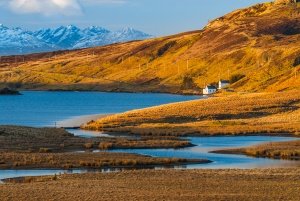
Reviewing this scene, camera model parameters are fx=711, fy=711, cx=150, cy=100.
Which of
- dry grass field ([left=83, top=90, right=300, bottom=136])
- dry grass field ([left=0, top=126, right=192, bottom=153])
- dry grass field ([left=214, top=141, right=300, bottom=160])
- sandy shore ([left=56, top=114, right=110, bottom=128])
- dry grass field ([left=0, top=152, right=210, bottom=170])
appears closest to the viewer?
dry grass field ([left=0, top=152, right=210, bottom=170])

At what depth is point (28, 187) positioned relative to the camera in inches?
1671

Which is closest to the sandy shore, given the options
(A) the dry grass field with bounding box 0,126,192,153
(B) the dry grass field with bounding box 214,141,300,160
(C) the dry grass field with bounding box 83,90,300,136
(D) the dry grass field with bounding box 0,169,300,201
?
(C) the dry grass field with bounding box 83,90,300,136

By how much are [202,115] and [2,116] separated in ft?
132

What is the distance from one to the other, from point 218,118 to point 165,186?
211 feet

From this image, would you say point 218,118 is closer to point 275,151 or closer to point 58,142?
point 58,142

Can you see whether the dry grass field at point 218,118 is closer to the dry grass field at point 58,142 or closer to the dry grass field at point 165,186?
the dry grass field at point 58,142

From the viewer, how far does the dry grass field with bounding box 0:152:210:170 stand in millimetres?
56844

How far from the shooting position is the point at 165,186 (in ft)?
142

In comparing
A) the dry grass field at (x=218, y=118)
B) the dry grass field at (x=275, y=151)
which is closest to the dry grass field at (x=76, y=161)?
the dry grass field at (x=275, y=151)

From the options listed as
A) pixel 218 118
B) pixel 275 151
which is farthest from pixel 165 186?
pixel 218 118

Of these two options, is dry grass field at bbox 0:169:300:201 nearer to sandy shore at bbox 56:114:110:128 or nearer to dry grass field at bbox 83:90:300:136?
dry grass field at bbox 83:90:300:136

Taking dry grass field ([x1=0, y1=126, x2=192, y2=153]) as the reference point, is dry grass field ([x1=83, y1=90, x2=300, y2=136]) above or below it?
above

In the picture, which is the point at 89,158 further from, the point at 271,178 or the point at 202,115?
the point at 202,115

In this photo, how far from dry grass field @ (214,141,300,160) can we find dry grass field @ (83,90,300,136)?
15.1 m
